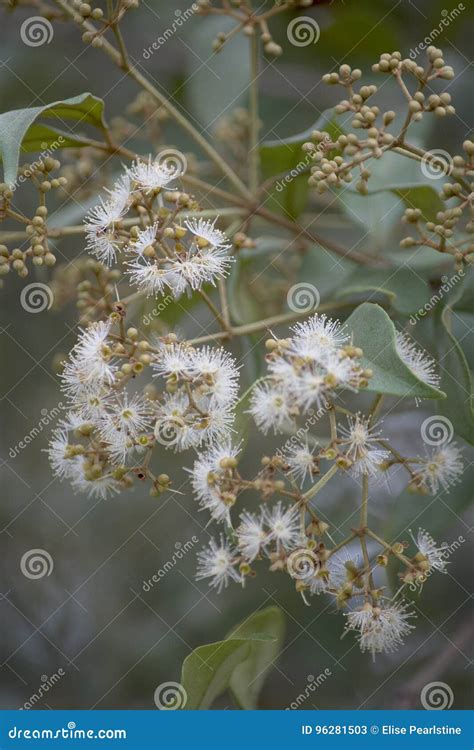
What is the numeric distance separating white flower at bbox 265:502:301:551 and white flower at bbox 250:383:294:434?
16 cm

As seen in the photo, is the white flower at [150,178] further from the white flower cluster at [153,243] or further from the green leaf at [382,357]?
the green leaf at [382,357]

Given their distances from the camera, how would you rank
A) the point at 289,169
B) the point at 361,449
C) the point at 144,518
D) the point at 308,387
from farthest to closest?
1. the point at 144,518
2. the point at 289,169
3. the point at 361,449
4. the point at 308,387

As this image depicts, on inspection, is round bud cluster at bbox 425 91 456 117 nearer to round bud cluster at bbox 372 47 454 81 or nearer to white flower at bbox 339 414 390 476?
round bud cluster at bbox 372 47 454 81

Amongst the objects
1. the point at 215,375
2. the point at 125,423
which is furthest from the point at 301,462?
the point at 125,423

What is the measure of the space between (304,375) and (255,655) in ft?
2.75

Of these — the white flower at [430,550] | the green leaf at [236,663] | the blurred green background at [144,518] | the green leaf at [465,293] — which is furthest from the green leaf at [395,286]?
the green leaf at [236,663]

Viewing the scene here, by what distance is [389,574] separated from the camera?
171 cm

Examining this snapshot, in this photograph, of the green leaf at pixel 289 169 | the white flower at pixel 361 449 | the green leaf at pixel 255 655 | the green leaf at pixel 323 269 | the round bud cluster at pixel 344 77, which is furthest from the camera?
the green leaf at pixel 323 269

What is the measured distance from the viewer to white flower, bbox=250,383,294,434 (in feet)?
4.42

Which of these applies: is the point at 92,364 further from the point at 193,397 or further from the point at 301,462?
the point at 301,462

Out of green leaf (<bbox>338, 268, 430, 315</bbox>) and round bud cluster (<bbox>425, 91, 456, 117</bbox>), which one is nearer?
round bud cluster (<bbox>425, 91, 456, 117</bbox>)

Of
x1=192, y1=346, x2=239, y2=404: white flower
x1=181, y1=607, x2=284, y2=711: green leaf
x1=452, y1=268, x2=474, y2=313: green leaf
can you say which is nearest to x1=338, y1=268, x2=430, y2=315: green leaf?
x1=452, y1=268, x2=474, y2=313: green leaf

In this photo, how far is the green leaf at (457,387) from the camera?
1.54m

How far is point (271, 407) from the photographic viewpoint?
4.48 feet
